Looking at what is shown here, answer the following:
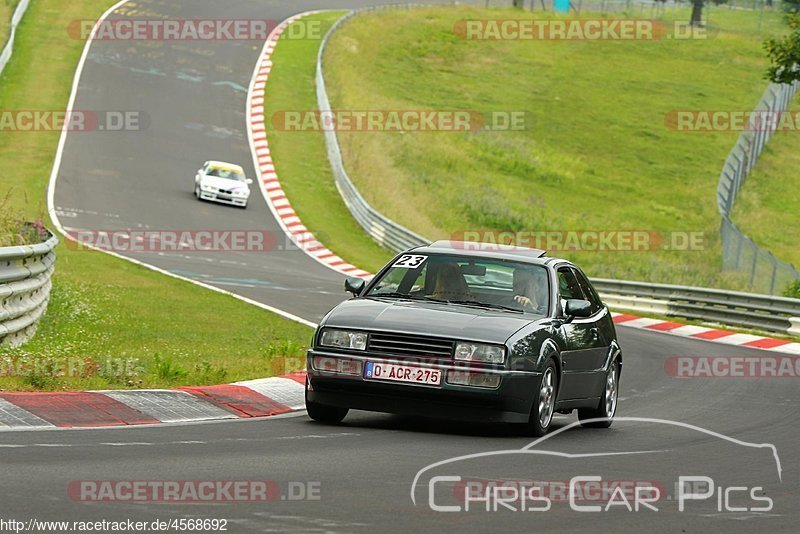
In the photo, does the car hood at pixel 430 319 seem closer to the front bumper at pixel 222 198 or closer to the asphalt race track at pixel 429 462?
the asphalt race track at pixel 429 462

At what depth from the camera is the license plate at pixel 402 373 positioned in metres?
10.9

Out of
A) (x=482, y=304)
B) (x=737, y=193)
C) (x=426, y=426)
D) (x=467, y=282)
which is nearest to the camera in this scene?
(x=426, y=426)

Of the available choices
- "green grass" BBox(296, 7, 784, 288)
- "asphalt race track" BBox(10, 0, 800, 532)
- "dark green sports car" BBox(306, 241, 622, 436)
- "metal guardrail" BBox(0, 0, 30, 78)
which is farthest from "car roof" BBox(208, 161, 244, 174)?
"dark green sports car" BBox(306, 241, 622, 436)

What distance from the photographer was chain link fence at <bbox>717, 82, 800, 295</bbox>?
101ft

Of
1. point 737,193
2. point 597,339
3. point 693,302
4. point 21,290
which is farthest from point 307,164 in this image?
point 597,339

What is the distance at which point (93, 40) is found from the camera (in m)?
58.6

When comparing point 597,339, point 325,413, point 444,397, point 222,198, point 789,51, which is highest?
point 789,51

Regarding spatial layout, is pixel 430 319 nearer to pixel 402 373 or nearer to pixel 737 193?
pixel 402 373

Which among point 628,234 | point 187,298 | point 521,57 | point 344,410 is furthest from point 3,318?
point 521,57

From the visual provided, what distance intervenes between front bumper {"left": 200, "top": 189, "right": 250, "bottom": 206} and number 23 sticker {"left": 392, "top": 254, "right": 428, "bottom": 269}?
2817 centimetres

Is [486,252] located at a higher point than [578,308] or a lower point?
higher

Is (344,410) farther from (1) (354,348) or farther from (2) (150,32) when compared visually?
(2) (150,32)

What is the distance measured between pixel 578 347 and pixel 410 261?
1650 millimetres

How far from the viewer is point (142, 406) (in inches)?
444
